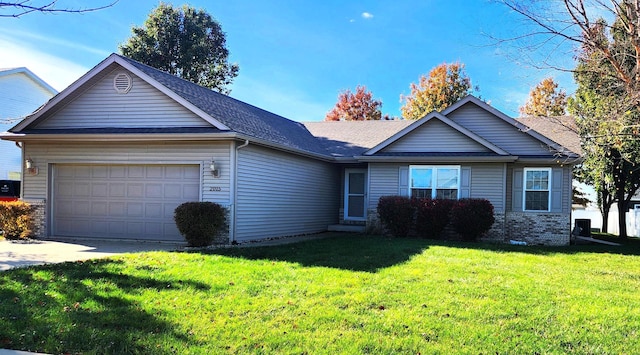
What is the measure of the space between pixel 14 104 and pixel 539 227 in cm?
2556

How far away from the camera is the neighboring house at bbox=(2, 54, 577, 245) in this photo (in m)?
12.4

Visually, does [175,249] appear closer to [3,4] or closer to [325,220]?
[3,4]

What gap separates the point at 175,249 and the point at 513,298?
741 centimetres

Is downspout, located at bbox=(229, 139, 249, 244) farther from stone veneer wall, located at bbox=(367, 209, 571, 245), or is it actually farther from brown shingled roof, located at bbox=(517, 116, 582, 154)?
brown shingled roof, located at bbox=(517, 116, 582, 154)

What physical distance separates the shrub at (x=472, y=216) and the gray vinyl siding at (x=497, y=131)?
8.88 feet

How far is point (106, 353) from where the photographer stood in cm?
441

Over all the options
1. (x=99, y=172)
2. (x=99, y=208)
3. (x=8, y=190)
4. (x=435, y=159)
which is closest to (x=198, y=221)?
(x=99, y=208)

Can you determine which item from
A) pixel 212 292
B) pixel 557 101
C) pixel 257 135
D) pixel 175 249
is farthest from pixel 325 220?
pixel 557 101

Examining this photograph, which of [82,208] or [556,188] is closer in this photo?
[82,208]

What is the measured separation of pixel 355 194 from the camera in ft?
59.7

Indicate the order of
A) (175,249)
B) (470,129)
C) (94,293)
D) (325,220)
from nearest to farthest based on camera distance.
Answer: (94,293) < (175,249) < (470,129) < (325,220)

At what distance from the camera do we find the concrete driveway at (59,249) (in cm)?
912

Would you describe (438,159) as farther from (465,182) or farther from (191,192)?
(191,192)

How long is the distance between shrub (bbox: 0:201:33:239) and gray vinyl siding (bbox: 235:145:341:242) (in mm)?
5762
